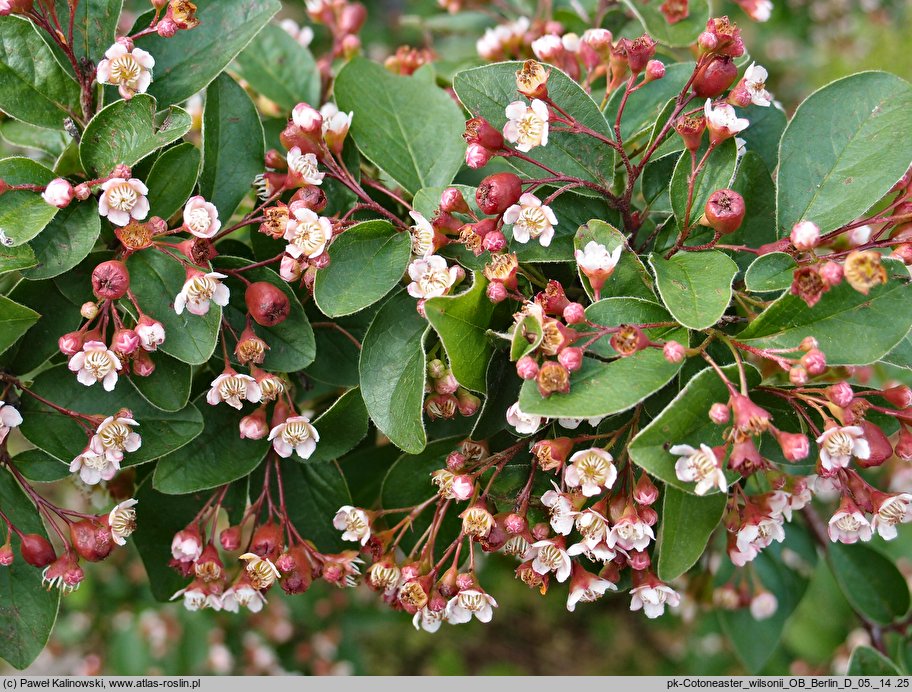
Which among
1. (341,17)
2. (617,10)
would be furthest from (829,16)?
(341,17)

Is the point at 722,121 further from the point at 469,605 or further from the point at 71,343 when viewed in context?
the point at 71,343

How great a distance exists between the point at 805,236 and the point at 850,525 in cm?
52

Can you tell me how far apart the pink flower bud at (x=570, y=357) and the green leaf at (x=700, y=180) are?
369 millimetres

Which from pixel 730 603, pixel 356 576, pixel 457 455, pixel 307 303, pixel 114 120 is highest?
pixel 114 120

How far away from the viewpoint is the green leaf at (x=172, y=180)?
1427 mm

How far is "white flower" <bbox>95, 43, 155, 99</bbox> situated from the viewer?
138cm

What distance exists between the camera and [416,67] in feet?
6.59

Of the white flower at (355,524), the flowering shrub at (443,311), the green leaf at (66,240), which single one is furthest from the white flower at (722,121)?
the green leaf at (66,240)

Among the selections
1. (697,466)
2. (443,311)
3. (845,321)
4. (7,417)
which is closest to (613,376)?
(697,466)

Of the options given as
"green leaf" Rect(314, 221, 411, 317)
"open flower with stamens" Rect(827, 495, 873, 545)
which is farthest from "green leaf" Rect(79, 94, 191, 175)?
"open flower with stamens" Rect(827, 495, 873, 545)

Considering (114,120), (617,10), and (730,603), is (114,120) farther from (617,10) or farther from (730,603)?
(730,603)

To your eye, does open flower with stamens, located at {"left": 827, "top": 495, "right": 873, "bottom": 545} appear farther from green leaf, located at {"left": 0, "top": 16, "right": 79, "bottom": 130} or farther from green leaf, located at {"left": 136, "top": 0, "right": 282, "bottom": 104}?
green leaf, located at {"left": 0, "top": 16, "right": 79, "bottom": 130}

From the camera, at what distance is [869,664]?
2.02 metres

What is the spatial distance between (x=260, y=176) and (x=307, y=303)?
0.89 ft
